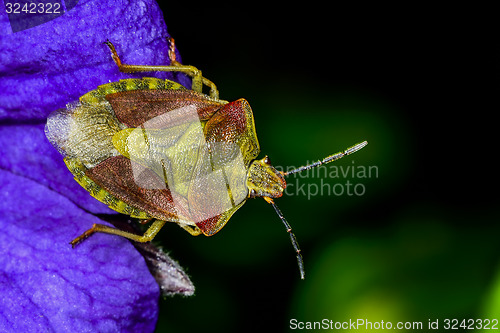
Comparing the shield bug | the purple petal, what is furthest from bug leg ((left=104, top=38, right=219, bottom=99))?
the purple petal

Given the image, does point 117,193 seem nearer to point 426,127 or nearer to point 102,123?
point 102,123

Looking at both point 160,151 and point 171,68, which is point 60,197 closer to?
point 160,151

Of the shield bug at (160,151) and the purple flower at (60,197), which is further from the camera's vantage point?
the shield bug at (160,151)

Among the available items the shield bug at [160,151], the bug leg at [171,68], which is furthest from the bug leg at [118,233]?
the bug leg at [171,68]

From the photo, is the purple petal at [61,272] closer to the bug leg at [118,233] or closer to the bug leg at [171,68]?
the bug leg at [118,233]

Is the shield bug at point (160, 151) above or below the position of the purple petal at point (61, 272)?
above

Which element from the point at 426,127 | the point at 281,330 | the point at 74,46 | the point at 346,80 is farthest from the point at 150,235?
the point at 426,127
